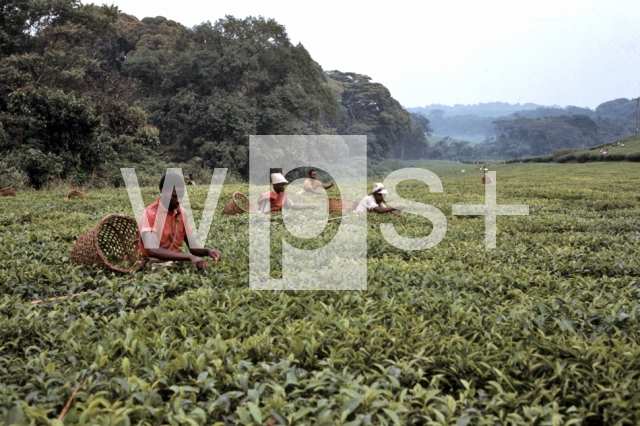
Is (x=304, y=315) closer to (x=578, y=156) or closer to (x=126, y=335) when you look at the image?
(x=126, y=335)

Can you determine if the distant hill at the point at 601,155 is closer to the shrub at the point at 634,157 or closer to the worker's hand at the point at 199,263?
the shrub at the point at 634,157

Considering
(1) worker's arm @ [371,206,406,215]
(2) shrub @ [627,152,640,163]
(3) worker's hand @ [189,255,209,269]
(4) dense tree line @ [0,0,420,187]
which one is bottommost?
(3) worker's hand @ [189,255,209,269]

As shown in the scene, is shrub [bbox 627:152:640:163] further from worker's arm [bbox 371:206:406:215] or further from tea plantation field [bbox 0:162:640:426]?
tea plantation field [bbox 0:162:640:426]

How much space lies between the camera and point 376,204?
9.39 metres

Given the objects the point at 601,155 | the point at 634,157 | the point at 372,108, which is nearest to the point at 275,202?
A: the point at 634,157

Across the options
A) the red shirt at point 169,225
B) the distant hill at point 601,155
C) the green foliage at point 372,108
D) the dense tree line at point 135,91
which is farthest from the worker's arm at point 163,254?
the green foliage at point 372,108

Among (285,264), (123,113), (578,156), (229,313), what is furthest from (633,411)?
(578,156)

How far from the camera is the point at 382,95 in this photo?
217 feet

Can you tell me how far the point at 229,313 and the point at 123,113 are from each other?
69.7 feet

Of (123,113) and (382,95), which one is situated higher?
(382,95)

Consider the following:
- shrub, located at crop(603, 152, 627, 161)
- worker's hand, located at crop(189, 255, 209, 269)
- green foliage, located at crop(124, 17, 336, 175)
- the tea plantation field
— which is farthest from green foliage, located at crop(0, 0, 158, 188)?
shrub, located at crop(603, 152, 627, 161)

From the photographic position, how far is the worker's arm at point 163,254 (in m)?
4.67

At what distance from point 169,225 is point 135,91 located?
27274 millimetres

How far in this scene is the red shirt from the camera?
4.93m
